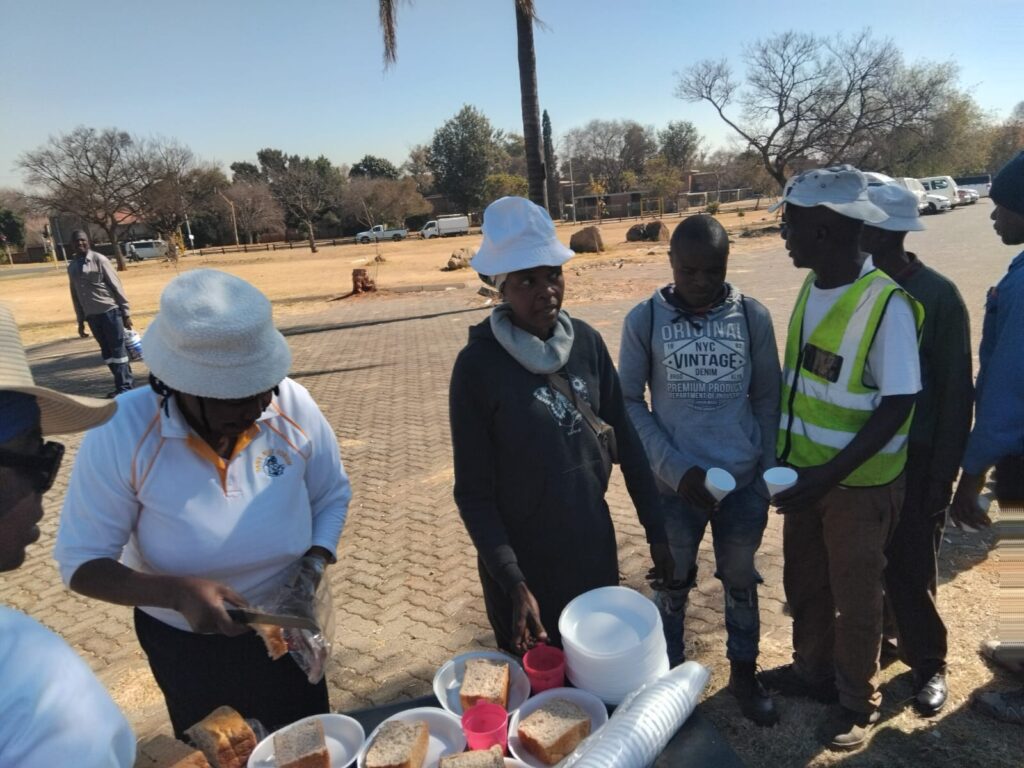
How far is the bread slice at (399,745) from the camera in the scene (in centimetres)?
139

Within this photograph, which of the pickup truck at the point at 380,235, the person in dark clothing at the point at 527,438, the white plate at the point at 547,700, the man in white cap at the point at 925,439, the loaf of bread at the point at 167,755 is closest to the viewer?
the loaf of bread at the point at 167,755

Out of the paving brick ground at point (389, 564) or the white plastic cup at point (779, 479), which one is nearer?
the white plastic cup at point (779, 479)

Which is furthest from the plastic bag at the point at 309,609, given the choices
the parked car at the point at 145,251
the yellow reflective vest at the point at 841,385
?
the parked car at the point at 145,251

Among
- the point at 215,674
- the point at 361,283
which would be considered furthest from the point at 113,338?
the point at 361,283

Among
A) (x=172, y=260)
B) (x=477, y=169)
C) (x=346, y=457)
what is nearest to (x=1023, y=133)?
(x=477, y=169)

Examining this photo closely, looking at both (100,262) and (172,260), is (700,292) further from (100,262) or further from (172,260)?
(172,260)

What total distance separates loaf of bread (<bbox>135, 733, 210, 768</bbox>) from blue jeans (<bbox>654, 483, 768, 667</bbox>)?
6.22 ft

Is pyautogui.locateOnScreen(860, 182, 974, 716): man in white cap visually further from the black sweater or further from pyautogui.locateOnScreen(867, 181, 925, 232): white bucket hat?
the black sweater

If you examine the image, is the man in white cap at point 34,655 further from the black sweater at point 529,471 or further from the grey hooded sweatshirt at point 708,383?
the grey hooded sweatshirt at point 708,383

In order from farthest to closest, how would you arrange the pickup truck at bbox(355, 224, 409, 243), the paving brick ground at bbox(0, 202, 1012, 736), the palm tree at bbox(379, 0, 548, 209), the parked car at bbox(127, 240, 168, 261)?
the pickup truck at bbox(355, 224, 409, 243) → the parked car at bbox(127, 240, 168, 261) → the palm tree at bbox(379, 0, 548, 209) → the paving brick ground at bbox(0, 202, 1012, 736)

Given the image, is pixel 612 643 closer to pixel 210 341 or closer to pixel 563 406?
pixel 563 406

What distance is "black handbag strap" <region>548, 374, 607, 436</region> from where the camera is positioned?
2088 mm

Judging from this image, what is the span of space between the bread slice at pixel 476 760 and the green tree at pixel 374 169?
75.0 metres

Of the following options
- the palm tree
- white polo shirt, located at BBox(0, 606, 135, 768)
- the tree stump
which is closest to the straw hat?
white polo shirt, located at BBox(0, 606, 135, 768)
